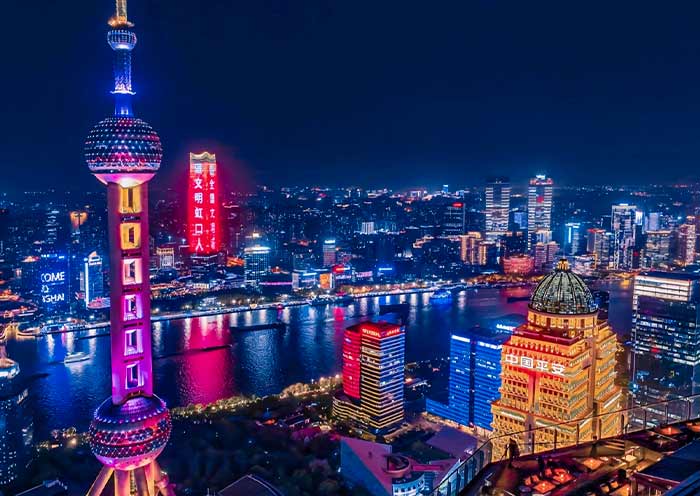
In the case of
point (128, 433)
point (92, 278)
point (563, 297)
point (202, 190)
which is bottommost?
point (92, 278)

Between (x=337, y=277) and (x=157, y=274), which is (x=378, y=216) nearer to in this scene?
(x=337, y=277)

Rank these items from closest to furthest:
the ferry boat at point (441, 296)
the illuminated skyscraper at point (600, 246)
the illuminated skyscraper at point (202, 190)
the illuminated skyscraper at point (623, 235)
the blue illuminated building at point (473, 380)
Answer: the blue illuminated building at point (473, 380) < the illuminated skyscraper at point (202, 190) < the ferry boat at point (441, 296) < the illuminated skyscraper at point (623, 235) < the illuminated skyscraper at point (600, 246)

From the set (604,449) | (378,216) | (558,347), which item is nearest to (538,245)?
(378,216)

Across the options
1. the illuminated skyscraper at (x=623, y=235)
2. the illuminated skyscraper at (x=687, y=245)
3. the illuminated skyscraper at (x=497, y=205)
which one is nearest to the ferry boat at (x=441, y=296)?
the illuminated skyscraper at (x=623, y=235)

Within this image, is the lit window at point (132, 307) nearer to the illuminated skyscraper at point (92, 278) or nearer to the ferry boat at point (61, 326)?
the ferry boat at point (61, 326)

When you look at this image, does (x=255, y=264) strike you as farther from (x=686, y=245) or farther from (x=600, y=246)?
(x=686, y=245)

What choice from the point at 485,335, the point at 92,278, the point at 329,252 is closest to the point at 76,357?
the point at 92,278
